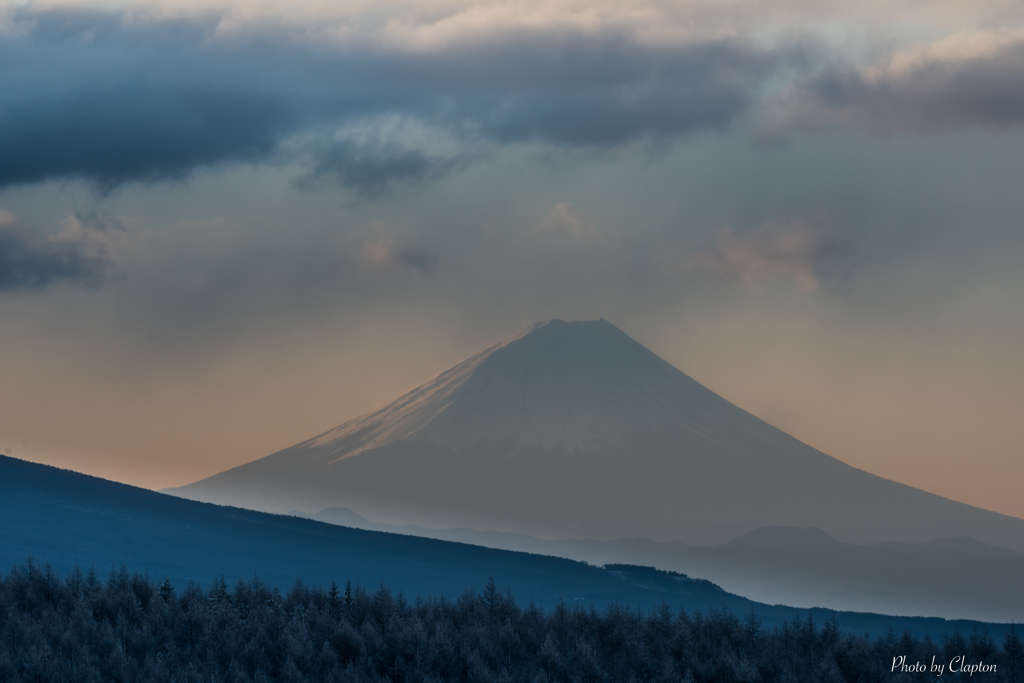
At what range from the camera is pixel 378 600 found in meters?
52.2

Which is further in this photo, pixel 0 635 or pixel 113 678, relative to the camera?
pixel 0 635

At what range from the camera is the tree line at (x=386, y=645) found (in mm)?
34969

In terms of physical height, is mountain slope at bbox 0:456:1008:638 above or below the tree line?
above

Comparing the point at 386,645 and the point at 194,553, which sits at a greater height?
the point at 194,553

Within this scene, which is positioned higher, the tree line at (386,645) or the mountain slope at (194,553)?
the mountain slope at (194,553)

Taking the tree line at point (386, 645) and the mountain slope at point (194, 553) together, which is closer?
the tree line at point (386, 645)

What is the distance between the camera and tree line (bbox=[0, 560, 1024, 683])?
35.0m

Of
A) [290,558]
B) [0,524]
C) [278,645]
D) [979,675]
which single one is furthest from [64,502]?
[979,675]

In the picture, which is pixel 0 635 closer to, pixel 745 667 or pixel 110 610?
pixel 110 610

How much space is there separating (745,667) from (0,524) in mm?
156769

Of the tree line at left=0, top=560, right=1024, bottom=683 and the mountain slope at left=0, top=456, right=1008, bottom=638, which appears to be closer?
the tree line at left=0, top=560, right=1024, bottom=683

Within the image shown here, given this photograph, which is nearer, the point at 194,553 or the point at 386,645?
the point at 386,645

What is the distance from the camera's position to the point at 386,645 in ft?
127

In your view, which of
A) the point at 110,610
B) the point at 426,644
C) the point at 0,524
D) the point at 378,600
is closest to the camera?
the point at 426,644
